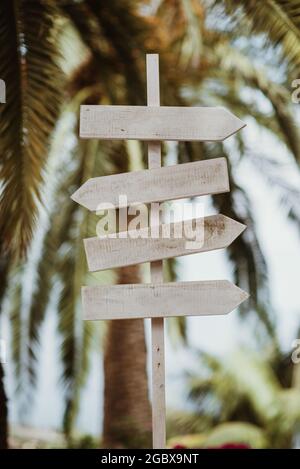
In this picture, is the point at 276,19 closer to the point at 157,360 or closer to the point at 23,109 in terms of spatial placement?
the point at 23,109

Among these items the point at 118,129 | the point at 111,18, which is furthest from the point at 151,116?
the point at 111,18

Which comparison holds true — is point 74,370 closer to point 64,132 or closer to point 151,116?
point 64,132

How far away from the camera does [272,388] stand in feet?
41.2

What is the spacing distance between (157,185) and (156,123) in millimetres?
325

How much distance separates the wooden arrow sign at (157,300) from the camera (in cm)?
406

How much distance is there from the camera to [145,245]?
13.5 ft

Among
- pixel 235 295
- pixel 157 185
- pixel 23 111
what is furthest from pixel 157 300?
pixel 23 111

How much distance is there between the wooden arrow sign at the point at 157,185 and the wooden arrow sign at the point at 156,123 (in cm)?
18

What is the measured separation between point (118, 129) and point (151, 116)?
7.3 inches

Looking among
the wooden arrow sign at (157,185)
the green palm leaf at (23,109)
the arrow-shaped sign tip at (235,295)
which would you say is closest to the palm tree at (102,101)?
the green palm leaf at (23,109)

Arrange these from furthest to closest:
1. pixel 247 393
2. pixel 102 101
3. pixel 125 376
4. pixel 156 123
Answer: pixel 247 393
pixel 125 376
pixel 102 101
pixel 156 123

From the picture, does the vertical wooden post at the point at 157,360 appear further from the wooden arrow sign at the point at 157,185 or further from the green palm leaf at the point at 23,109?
the green palm leaf at the point at 23,109

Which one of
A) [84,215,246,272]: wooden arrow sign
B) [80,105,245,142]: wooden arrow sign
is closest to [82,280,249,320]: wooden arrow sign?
[84,215,246,272]: wooden arrow sign

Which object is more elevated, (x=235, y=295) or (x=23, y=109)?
(x=23, y=109)
